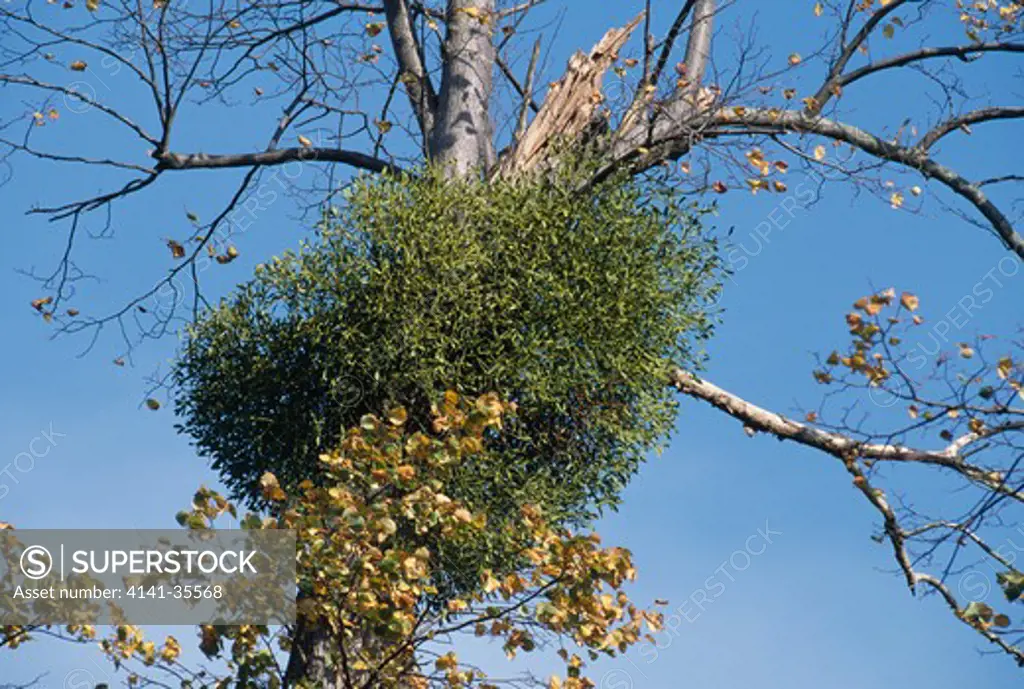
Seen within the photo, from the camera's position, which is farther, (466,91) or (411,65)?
(411,65)

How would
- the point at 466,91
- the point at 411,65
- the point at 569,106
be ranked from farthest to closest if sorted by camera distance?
the point at 411,65, the point at 466,91, the point at 569,106

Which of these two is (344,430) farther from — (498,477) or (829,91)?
(829,91)

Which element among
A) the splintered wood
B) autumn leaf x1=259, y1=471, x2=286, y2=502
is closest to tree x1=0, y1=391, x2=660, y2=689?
autumn leaf x1=259, y1=471, x2=286, y2=502

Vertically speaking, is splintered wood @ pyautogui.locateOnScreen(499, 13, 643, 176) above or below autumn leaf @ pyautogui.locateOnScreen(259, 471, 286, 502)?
above

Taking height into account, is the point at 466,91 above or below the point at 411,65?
below

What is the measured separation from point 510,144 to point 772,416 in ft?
9.98

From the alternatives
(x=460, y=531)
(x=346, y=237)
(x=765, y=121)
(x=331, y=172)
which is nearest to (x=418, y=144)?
(x=331, y=172)

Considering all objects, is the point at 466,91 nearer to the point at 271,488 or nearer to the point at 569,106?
the point at 569,106

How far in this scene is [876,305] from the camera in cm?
662

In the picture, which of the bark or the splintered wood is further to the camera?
the bark

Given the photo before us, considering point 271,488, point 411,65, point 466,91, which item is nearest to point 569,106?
point 466,91

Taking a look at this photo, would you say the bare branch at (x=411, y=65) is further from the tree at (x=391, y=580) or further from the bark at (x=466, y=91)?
the tree at (x=391, y=580)

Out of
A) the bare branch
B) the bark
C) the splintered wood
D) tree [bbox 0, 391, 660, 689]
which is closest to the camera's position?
tree [bbox 0, 391, 660, 689]

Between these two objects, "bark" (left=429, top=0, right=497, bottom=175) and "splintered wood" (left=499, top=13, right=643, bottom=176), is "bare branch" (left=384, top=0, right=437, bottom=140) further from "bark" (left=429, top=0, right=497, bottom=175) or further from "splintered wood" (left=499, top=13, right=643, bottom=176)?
"splintered wood" (left=499, top=13, right=643, bottom=176)
